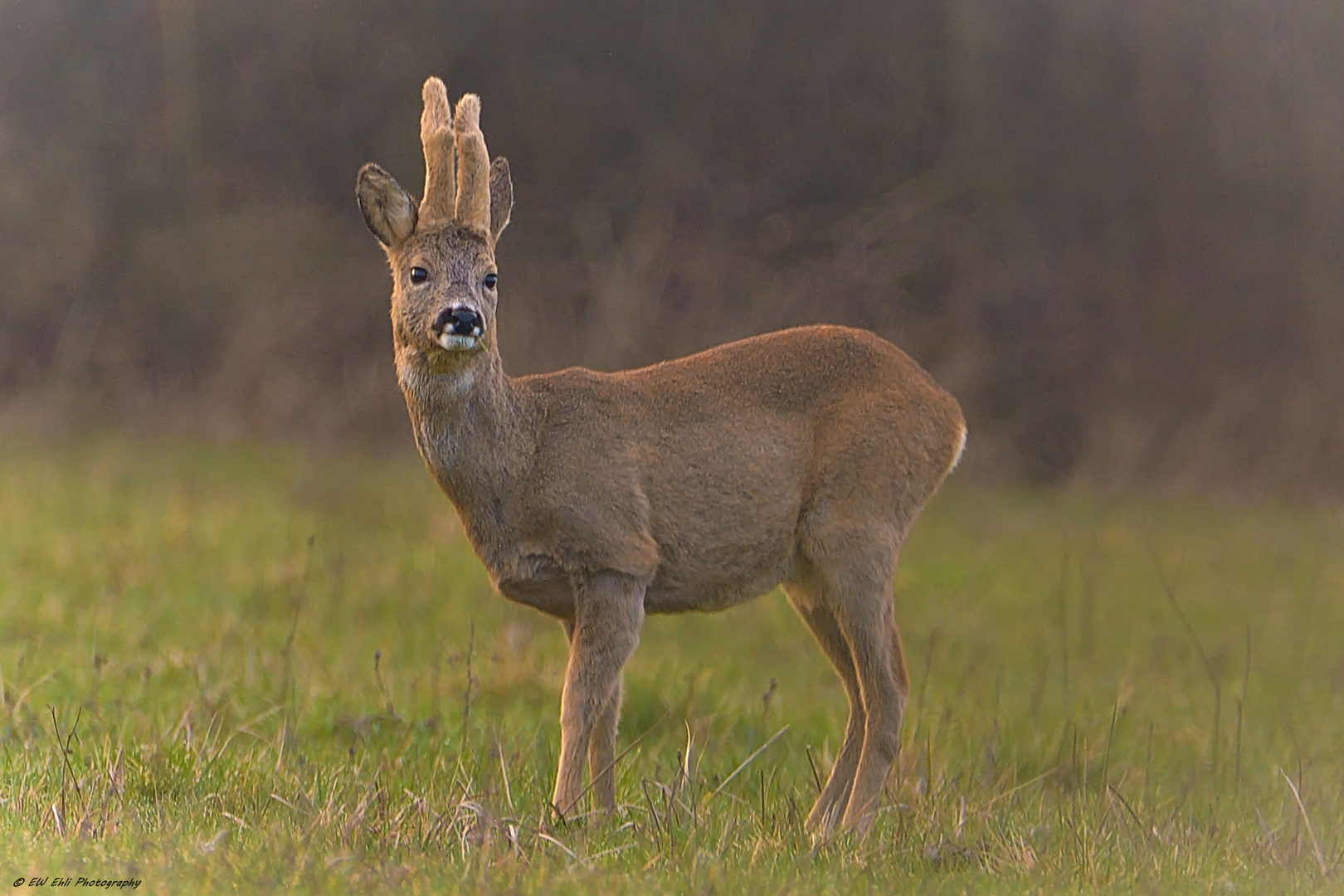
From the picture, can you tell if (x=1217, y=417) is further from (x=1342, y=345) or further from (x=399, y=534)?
(x=399, y=534)

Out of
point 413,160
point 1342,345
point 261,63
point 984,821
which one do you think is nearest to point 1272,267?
point 1342,345

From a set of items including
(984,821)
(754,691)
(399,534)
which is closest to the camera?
(984,821)

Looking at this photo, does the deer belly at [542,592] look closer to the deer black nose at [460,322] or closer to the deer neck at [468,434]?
the deer neck at [468,434]

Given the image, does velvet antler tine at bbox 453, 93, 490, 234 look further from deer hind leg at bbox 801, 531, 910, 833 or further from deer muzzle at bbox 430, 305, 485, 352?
deer hind leg at bbox 801, 531, 910, 833

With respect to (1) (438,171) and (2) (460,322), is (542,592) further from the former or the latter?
(1) (438,171)

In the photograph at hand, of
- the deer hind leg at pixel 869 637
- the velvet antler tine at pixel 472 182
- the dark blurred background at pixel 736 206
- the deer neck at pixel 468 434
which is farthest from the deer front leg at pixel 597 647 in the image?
the dark blurred background at pixel 736 206

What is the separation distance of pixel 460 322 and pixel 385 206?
0.57 meters

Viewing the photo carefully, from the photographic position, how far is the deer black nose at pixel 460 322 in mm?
4613

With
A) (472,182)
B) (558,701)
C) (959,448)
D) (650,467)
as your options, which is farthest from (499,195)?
(558,701)

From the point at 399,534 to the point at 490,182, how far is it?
5.61 meters

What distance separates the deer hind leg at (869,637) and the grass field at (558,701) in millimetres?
107

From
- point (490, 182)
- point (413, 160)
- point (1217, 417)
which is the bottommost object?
point (1217, 417)

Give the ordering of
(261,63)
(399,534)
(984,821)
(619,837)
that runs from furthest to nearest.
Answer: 1. (261,63)
2. (399,534)
3. (984,821)
4. (619,837)

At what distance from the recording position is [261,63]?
13242 mm
